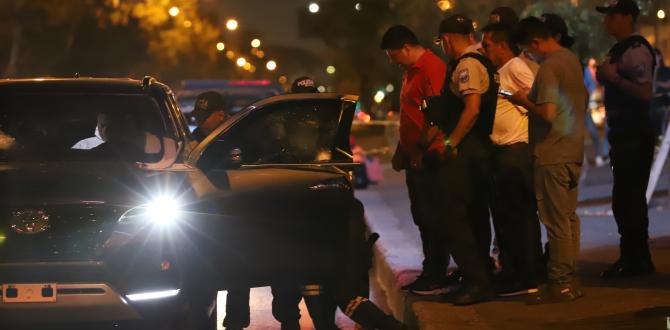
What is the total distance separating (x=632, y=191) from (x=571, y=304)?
141 centimetres

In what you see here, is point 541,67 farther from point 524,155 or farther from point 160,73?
point 160,73

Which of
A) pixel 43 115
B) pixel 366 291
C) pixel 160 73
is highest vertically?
pixel 160 73

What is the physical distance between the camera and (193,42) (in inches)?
3861

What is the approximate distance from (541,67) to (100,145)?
2.83 meters

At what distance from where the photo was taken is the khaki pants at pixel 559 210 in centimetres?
852

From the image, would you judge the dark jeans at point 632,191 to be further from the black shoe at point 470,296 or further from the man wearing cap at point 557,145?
the black shoe at point 470,296

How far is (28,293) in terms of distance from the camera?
715 cm

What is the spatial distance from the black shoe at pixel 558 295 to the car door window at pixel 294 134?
65.2 inches

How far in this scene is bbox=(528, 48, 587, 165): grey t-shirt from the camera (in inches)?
335

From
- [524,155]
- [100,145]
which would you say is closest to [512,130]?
[524,155]

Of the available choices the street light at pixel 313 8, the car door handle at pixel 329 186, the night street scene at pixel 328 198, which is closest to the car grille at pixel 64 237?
the night street scene at pixel 328 198

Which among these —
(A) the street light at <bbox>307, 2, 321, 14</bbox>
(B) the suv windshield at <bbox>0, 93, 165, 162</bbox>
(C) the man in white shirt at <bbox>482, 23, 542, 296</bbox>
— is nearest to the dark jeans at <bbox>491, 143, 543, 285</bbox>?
(C) the man in white shirt at <bbox>482, 23, 542, 296</bbox>

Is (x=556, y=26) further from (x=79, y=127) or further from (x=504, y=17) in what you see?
(x=79, y=127)

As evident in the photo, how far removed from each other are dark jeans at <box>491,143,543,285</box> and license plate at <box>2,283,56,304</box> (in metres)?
3.35
